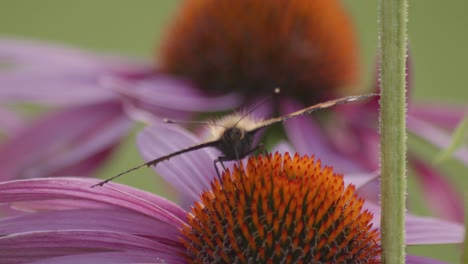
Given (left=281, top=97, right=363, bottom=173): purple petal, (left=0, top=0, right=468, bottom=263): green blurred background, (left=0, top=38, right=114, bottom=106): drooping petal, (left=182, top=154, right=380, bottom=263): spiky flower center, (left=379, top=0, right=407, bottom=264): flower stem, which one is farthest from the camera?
(left=0, top=0, right=468, bottom=263): green blurred background

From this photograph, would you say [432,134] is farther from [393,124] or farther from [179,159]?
[393,124]

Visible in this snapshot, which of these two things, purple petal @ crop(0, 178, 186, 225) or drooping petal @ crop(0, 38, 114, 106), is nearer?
purple petal @ crop(0, 178, 186, 225)

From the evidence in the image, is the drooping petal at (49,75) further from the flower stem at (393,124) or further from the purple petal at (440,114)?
the flower stem at (393,124)

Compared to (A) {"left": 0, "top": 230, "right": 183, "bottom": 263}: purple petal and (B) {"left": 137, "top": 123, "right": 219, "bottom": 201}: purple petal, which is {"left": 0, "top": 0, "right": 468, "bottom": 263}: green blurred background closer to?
(B) {"left": 137, "top": 123, "right": 219, "bottom": 201}: purple petal

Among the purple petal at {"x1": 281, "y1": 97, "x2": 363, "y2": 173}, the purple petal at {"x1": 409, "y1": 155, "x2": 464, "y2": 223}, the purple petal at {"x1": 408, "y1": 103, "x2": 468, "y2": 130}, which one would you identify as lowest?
the purple petal at {"x1": 281, "y1": 97, "x2": 363, "y2": 173}

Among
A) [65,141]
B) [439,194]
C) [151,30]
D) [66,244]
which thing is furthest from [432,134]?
[151,30]

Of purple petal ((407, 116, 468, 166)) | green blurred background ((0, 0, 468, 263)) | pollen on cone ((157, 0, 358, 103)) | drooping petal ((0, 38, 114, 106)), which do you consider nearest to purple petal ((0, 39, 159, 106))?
drooping petal ((0, 38, 114, 106))

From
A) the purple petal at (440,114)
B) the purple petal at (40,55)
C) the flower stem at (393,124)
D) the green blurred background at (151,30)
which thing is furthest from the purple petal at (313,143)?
the green blurred background at (151,30)

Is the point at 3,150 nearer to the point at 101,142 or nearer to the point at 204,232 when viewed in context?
the point at 101,142
